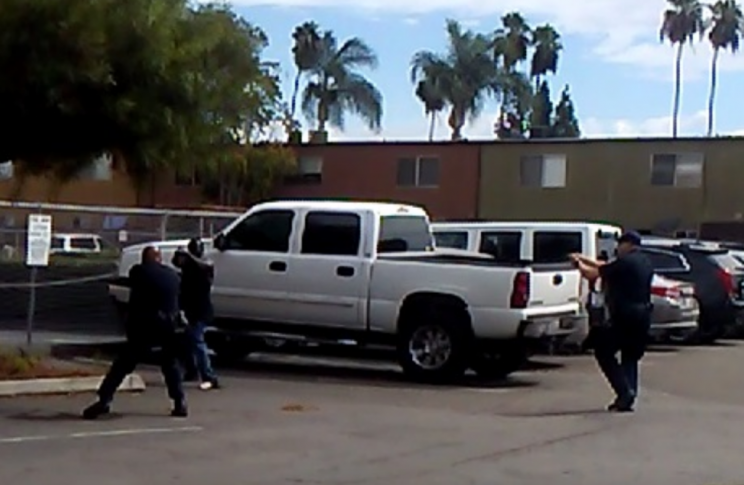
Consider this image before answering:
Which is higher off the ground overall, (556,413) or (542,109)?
(542,109)

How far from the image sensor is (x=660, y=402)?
17938 mm

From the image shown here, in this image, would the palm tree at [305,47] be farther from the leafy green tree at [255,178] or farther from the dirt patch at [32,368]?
the dirt patch at [32,368]

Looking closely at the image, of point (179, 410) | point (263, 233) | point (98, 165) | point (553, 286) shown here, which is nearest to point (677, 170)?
point (553, 286)

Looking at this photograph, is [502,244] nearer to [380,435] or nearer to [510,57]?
[380,435]

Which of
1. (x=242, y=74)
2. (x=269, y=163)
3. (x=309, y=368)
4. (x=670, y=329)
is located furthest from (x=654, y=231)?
(x=242, y=74)

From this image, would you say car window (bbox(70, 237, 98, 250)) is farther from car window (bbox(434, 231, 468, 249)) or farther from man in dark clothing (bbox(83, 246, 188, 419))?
man in dark clothing (bbox(83, 246, 188, 419))

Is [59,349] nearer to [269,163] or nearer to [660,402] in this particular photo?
[660,402]

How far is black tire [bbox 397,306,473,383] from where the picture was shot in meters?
19.1

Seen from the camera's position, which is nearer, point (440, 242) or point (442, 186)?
point (440, 242)

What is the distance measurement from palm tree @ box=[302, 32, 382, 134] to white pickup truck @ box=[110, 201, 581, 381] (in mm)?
44601

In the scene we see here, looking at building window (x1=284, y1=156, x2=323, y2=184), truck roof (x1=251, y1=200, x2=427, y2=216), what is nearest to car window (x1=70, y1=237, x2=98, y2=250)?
truck roof (x1=251, y1=200, x2=427, y2=216)

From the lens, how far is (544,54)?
295ft

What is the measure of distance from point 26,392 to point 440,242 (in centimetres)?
908

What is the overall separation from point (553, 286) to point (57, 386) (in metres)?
6.21
